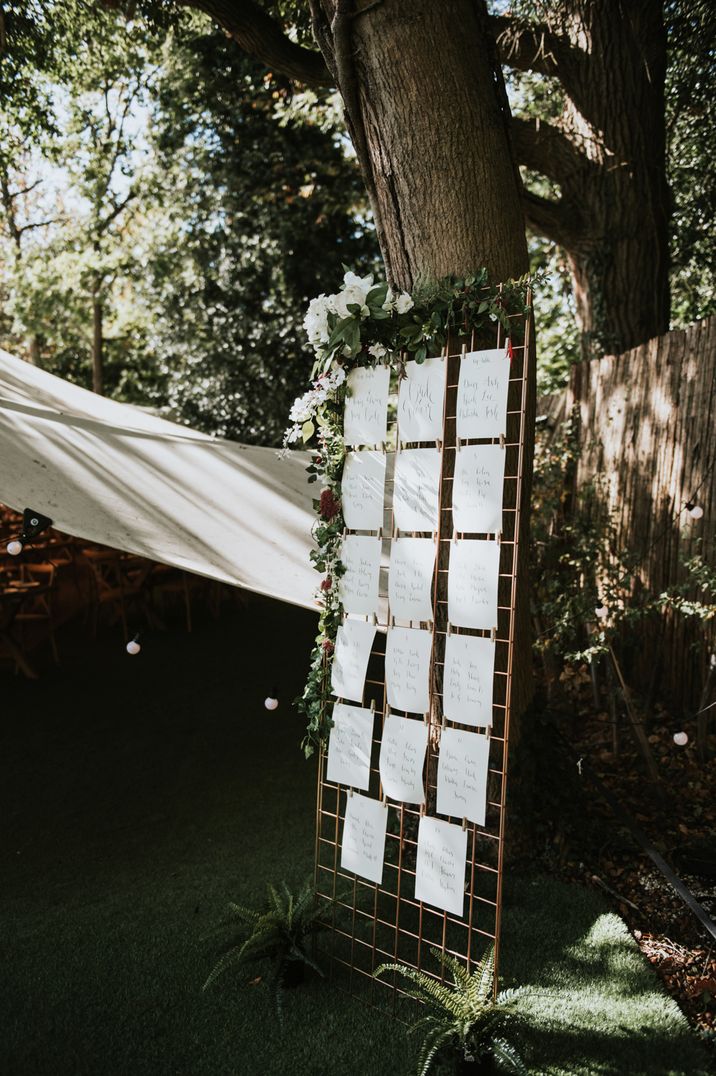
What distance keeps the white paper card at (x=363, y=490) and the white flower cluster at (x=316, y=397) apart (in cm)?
19

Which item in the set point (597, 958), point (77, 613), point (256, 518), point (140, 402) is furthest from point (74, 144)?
point (597, 958)

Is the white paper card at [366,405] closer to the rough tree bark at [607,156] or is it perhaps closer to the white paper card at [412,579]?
the white paper card at [412,579]

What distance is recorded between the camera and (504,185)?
2.84 metres

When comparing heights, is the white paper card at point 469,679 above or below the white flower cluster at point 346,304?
below

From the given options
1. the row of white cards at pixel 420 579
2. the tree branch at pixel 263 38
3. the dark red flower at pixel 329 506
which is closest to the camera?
the row of white cards at pixel 420 579

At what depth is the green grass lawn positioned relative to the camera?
2312 millimetres

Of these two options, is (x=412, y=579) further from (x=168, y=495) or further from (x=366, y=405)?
(x=168, y=495)

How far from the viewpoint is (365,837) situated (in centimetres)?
256

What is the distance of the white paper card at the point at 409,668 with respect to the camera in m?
2.38

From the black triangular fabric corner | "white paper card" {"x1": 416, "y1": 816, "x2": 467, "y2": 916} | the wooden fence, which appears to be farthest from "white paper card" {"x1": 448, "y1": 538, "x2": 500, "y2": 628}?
the wooden fence

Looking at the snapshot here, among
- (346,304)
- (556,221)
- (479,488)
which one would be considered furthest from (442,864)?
(556,221)

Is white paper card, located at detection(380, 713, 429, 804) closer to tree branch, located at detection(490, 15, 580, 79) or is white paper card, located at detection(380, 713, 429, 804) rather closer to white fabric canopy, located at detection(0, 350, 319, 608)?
white fabric canopy, located at detection(0, 350, 319, 608)

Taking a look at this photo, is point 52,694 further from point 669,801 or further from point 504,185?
point 504,185

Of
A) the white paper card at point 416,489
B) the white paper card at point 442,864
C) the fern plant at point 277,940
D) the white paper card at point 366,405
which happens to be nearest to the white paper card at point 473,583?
the white paper card at point 416,489
